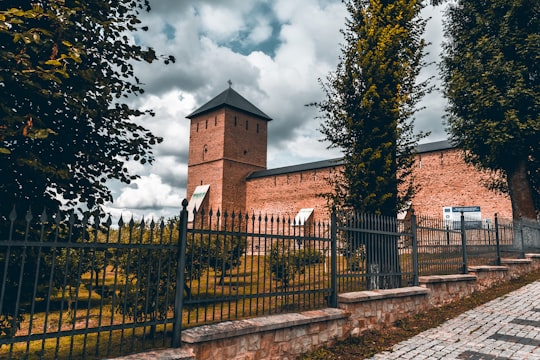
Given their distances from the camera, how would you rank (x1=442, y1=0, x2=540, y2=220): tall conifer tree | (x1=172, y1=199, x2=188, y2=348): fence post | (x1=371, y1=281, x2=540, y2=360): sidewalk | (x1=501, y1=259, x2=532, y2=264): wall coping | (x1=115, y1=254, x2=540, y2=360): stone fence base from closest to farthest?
(x1=172, y1=199, x2=188, y2=348): fence post < (x1=115, y1=254, x2=540, y2=360): stone fence base < (x1=371, y1=281, x2=540, y2=360): sidewalk < (x1=501, y1=259, x2=532, y2=264): wall coping < (x1=442, y1=0, x2=540, y2=220): tall conifer tree

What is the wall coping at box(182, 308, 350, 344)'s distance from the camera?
3.73 m

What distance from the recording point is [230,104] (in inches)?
1494

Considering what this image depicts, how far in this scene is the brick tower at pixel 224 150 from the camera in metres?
36.5

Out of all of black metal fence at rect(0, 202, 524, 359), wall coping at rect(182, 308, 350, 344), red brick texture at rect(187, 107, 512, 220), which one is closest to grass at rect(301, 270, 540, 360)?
wall coping at rect(182, 308, 350, 344)

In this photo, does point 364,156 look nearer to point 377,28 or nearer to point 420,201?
point 377,28

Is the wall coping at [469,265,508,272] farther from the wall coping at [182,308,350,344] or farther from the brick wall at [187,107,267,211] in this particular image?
the brick wall at [187,107,267,211]

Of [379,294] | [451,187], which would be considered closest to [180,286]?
[379,294]

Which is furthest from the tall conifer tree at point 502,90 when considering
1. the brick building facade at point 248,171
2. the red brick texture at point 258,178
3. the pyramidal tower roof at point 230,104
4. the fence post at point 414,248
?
the pyramidal tower roof at point 230,104

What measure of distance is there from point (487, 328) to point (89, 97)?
6548 mm

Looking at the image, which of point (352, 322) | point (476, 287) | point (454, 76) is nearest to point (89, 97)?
point (352, 322)

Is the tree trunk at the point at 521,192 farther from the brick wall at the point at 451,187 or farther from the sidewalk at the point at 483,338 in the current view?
the sidewalk at the point at 483,338

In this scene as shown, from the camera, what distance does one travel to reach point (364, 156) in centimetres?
832

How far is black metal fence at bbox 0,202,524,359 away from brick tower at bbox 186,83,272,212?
26.3 m

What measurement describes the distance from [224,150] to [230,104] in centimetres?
476
